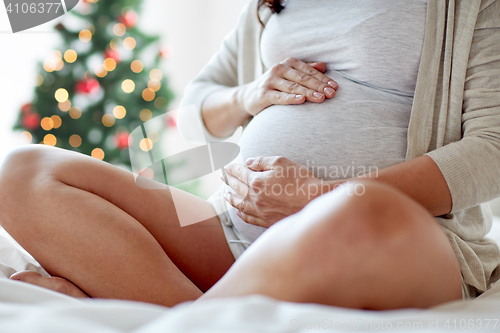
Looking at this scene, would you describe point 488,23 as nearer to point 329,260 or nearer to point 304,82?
point 304,82

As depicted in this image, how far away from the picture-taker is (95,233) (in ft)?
1.96

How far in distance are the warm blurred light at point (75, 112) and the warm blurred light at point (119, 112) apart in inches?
7.4

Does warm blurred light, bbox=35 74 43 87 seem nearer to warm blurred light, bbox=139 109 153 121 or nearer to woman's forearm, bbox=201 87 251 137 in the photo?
warm blurred light, bbox=139 109 153 121

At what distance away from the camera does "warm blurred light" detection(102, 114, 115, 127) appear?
213 cm

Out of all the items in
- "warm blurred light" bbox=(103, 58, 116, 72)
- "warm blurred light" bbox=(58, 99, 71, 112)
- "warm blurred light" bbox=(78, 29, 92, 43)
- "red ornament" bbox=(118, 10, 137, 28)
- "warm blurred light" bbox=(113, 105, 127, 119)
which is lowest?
"warm blurred light" bbox=(113, 105, 127, 119)

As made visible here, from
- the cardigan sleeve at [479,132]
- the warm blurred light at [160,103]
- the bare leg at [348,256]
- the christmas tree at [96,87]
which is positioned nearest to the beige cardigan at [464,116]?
the cardigan sleeve at [479,132]

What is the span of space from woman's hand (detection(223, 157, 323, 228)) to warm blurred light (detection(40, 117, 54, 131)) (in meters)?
1.65

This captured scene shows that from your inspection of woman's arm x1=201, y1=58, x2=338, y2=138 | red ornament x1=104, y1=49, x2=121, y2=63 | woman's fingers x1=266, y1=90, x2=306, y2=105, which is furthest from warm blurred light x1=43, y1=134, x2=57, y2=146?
woman's fingers x1=266, y1=90, x2=306, y2=105

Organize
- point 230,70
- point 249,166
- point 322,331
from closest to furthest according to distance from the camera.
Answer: point 322,331
point 249,166
point 230,70

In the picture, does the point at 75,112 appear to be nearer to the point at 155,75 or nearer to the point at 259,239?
the point at 155,75

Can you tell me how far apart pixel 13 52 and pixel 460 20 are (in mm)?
2287

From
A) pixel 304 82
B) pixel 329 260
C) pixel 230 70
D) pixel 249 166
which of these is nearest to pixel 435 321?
pixel 329 260

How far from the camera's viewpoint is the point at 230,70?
116 cm

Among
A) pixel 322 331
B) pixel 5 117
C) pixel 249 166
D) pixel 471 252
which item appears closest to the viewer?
pixel 322 331
